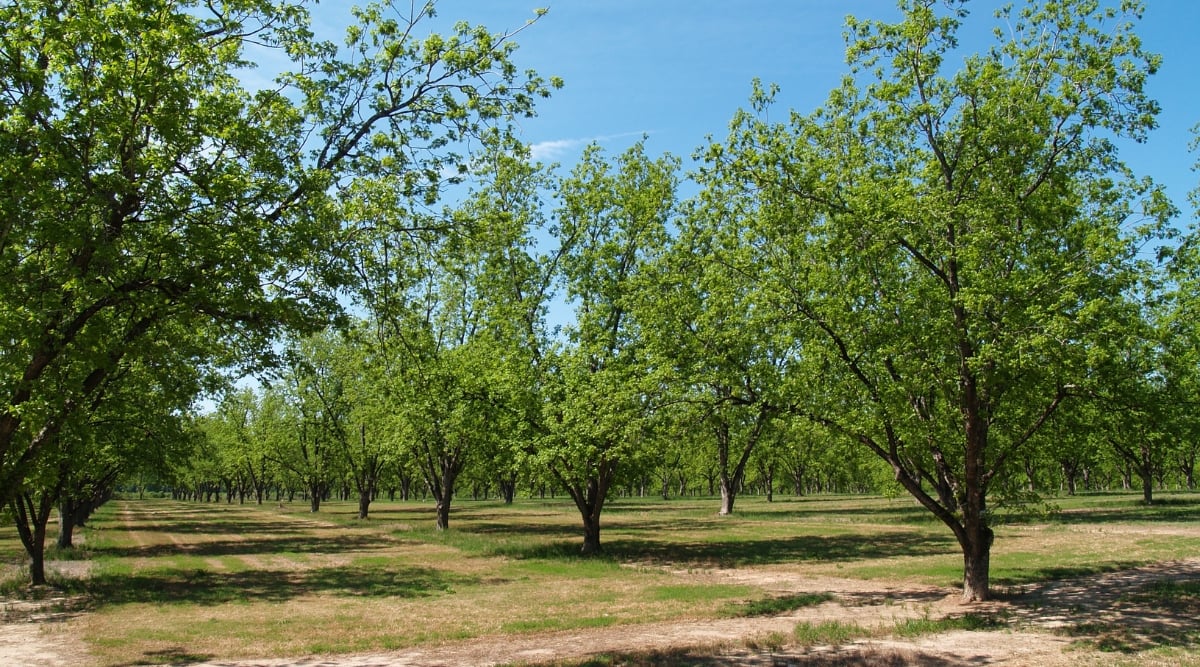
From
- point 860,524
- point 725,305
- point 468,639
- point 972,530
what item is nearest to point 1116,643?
point 972,530

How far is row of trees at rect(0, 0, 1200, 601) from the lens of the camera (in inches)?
335

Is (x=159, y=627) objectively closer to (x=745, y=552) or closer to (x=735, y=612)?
(x=735, y=612)

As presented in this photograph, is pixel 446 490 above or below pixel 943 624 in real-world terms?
above

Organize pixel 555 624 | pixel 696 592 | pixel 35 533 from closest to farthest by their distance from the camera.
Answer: pixel 555 624, pixel 696 592, pixel 35 533

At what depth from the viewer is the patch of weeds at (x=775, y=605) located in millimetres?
14992

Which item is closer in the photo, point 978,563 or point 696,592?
point 978,563

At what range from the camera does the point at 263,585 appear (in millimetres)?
21125

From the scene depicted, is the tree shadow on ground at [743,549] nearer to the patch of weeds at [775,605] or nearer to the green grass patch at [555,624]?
the patch of weeds at [775,605]

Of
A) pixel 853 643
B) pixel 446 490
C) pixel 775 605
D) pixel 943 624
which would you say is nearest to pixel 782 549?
pixel 775 605

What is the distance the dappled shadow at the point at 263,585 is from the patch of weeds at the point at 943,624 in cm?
1152

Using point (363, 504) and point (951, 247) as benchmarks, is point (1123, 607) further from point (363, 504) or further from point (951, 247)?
point (363, 504)

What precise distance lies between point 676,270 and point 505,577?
10.5m

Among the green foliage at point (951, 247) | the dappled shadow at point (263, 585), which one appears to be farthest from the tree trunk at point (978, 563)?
the dappled shadow at point (263, 585)

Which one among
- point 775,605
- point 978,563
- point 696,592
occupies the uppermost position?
point 978,563
